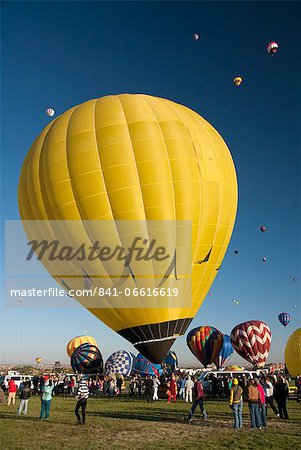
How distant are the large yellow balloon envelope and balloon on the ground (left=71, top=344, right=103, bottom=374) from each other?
17676 mm

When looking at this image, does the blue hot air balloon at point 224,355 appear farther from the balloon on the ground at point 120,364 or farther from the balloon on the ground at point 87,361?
the balloon on the ground at point 87,361

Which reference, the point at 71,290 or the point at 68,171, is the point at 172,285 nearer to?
the point at 71,290

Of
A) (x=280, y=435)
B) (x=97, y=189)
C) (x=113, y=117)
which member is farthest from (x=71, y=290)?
(x=280, y=435)

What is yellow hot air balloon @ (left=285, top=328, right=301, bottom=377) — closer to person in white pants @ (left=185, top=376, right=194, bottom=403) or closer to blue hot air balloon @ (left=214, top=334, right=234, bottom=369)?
blue hot air balloon @ (left=214, top=334, right=234, bottom=369)

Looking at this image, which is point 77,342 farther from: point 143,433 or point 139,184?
point 143,433

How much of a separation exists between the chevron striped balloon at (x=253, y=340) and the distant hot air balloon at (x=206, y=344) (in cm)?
161

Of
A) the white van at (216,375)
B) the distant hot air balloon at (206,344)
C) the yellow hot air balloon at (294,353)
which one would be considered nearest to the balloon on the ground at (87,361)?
the distant hot air balloon at (206,344)

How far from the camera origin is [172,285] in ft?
55.5

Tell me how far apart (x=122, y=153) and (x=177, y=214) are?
3095mm

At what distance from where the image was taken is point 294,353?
32219 mm

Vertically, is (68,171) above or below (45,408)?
above

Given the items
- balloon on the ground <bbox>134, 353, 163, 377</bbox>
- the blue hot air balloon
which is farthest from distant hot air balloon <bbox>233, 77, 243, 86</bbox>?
the blue hot air balloon

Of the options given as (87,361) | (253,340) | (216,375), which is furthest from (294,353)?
(87,361)

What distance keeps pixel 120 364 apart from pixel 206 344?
7187 mm
